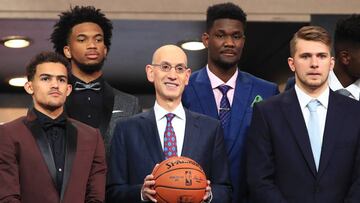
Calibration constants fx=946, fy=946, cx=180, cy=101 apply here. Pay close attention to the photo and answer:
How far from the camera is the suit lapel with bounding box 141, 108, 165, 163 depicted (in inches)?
245

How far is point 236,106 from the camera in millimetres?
6742

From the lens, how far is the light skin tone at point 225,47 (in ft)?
22.6

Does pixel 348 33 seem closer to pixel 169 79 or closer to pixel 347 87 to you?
pixel 347 87

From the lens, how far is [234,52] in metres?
6.89

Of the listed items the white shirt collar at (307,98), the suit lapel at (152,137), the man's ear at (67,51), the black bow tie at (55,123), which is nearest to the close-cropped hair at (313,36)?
the white shirt collar at (307,98)

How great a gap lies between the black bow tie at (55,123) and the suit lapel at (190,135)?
806 millimetres

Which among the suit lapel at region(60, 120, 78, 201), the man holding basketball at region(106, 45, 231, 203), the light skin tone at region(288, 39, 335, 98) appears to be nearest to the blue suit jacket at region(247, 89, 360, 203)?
the light skin tone at region(288, 39, 335, 98)

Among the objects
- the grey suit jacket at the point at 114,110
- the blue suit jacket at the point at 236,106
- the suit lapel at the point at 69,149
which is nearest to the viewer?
the suit lapel at the point at 69,149

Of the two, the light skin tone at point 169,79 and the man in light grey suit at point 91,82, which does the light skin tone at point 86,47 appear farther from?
the light skin tone at point 169,79

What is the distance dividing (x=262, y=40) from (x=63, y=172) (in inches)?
152

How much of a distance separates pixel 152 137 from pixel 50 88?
747 mm

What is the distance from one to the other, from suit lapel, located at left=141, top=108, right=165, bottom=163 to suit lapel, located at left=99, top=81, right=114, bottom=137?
1.47 feet

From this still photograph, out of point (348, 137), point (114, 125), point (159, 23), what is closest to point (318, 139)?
point (348, 137)

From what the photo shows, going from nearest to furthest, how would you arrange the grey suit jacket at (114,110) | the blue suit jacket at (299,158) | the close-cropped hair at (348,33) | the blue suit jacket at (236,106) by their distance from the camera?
the blue suit jacket at (299,158) < the blue suit jacket at (236,106) < the grey suit jacket at (114,110) < the close-cropped hair at (348,33)
